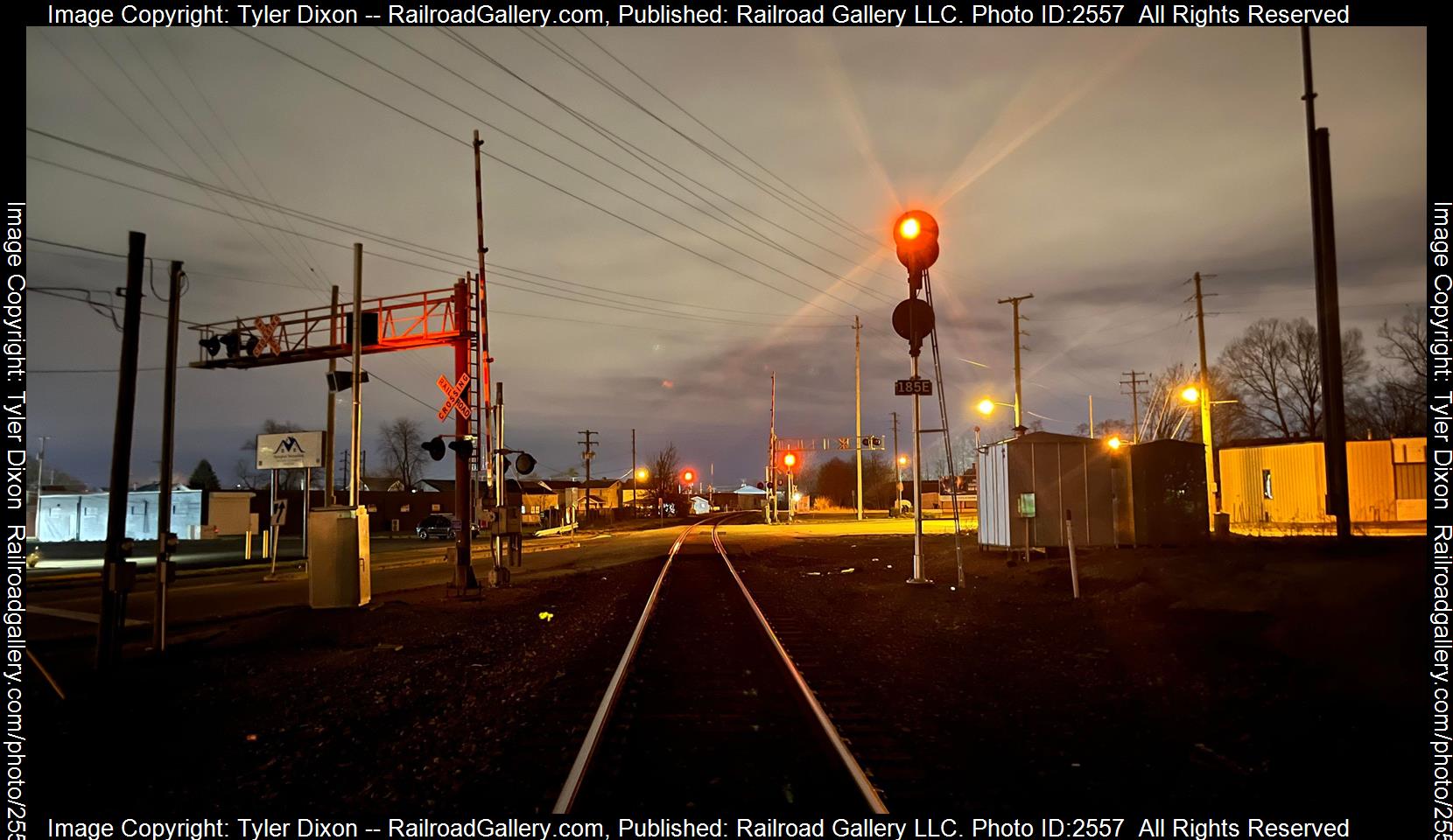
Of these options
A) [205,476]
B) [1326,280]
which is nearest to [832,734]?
[1326,280]

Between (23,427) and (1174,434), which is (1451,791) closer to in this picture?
(23,427)

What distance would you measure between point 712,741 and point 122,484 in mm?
8619

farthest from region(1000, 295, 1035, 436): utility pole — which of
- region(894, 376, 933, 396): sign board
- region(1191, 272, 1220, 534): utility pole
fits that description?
region(894, 376, 933, 396): sign board

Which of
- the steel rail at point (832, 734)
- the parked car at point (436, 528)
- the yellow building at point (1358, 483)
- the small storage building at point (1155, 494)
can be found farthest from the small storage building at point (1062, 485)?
the parked car at point (436, 528)

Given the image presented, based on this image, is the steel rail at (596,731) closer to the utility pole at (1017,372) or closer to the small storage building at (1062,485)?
the small storage building at (1062,485)

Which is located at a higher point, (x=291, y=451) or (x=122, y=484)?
(x=291, y=451)

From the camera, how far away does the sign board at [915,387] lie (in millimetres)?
16422

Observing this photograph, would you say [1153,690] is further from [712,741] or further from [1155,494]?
[1155,494]

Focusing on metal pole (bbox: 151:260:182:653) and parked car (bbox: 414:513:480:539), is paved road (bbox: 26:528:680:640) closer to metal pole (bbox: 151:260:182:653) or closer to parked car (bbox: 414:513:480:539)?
metal pole (bbox: 151:260:182:653)

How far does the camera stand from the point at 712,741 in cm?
646

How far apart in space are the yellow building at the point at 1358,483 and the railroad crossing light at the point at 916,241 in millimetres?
25644

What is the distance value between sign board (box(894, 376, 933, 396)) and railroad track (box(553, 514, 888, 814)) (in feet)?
22.1

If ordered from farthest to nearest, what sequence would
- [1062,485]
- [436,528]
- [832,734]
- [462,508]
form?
1. [436,528]
2. [1062,485]
3. [462,508]
4. [832,734]

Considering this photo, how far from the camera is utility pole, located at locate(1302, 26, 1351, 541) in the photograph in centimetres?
1192
